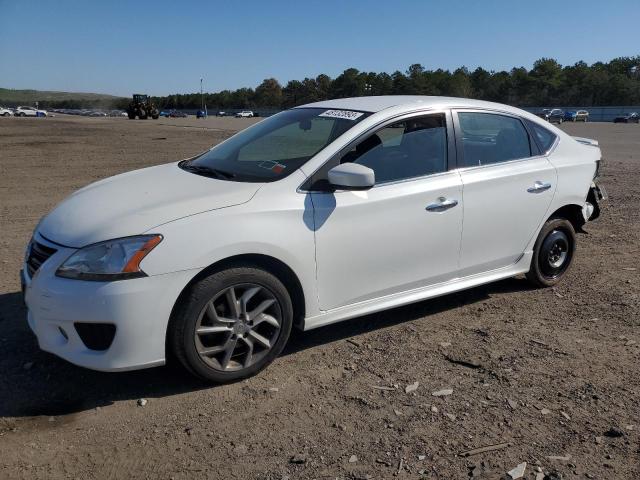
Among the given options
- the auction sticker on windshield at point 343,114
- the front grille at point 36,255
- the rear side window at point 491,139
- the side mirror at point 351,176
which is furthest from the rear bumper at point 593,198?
the front grille at point 36,255

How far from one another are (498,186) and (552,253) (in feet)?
3.86

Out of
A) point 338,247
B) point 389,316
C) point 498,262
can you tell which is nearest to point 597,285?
point 498,262

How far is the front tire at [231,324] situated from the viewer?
10.6 feet

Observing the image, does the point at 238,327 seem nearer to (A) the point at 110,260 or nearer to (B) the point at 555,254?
(A) the point at 110,260

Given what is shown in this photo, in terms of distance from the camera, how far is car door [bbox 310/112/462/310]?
3.68 meters

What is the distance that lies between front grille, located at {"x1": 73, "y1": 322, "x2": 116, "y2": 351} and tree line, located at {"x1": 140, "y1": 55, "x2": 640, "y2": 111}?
3901 inches

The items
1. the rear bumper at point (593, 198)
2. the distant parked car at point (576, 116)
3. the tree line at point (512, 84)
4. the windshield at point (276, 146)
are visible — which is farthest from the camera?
the tree line at point (512, 84)

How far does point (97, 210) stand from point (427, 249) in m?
2.26

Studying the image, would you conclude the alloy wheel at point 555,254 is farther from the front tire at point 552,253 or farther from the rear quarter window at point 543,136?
the rear quarter window at point 543,136

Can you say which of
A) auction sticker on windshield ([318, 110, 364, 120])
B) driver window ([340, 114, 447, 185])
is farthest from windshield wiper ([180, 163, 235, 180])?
auction sticker on windshield ([318, 110, 364, 120])

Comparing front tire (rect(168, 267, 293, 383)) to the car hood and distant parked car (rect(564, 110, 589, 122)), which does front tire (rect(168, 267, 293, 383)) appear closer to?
the car hood

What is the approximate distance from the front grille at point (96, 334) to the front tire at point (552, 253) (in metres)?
3.63

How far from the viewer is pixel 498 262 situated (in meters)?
4.69

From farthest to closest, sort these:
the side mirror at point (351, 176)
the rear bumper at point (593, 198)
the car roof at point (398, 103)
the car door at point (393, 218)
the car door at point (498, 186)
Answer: the rear bumper at point (593, 198), the car door at point (498, 186), the car roof at point (398, 103), the car door at point (393, 218), the side mirror at point (351, 176)
